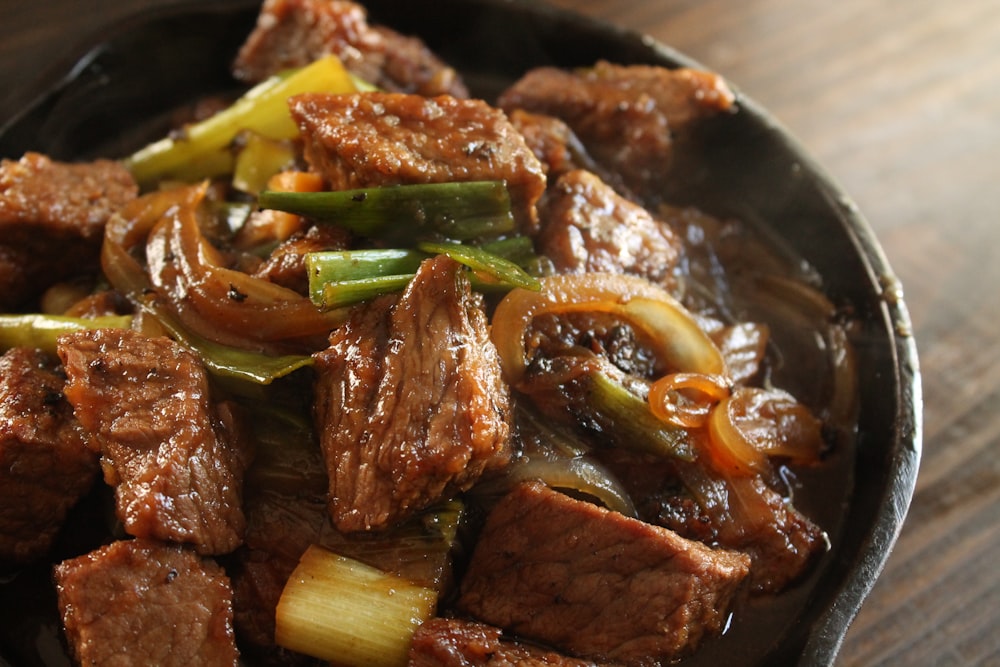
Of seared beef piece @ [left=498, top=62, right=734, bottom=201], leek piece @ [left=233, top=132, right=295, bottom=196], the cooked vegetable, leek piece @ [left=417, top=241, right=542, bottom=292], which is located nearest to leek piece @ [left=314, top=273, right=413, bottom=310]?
the cooked vegetable

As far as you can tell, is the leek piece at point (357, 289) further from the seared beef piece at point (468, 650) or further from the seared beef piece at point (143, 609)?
the seared beef piece at point (468, 650)

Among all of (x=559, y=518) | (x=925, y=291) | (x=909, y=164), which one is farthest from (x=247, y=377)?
(x=909, y=164)

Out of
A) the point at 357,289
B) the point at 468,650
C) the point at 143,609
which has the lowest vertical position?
the point at 143,609

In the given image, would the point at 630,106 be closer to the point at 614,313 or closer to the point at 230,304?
the point at 614,313

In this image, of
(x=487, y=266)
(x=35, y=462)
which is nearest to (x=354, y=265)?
(x=487, y=266)

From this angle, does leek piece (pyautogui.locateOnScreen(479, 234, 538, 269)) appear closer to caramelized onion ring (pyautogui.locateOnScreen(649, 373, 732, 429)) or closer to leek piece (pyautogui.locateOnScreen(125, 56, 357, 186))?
caramelized onion ring (pyautogui.locateOnScreen(649, 373, 732, 429))
